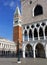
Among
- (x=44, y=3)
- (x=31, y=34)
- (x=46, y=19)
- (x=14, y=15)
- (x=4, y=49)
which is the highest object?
(x=14, y=15)

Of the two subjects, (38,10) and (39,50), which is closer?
(38,10)

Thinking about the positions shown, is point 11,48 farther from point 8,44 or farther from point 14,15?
point 14,15

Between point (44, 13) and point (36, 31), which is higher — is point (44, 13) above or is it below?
above

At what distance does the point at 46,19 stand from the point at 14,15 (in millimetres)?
51497

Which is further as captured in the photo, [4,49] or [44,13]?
[4,49]

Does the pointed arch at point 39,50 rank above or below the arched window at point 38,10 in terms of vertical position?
below

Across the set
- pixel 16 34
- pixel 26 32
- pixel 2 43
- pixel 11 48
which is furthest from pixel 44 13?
pixel 16 34

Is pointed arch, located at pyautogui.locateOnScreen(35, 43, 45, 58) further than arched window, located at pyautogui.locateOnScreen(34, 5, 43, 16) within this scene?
Yes

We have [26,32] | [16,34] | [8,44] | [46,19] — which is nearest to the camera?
[46,19]

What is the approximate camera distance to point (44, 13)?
2719 cm

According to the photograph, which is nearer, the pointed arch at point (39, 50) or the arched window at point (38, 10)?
the arched window at point (38, 10)

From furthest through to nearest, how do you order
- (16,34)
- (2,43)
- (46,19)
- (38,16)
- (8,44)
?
1. (16,34)
2. (8,44)
3. (2,43)
4. (38,16)
5. (46,19)

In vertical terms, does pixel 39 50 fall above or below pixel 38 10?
below

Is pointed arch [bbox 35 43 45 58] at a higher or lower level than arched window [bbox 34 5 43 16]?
lower
